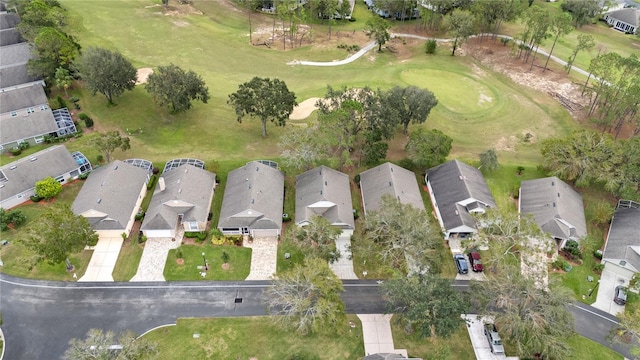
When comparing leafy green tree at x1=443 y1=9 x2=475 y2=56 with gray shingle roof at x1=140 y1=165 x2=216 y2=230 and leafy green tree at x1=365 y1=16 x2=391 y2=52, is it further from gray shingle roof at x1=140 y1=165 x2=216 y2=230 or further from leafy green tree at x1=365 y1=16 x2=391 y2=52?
gray shingle roof at x1=140 y1=165 x2=216 y2=230

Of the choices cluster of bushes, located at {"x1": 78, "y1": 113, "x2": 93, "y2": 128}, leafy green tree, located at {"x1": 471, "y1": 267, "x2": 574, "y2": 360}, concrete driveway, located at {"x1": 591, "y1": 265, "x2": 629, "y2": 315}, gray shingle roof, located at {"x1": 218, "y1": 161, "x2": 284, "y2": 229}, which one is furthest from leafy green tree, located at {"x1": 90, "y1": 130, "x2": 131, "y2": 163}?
concrete driveway, located at {"x1": 591, "y1": 265, "x2": 629, "y2": 315}

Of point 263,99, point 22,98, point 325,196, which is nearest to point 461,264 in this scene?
point 325,196

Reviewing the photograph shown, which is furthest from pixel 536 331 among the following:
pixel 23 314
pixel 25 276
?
pixel 25 276

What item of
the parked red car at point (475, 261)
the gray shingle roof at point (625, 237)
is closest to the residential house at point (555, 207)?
the gray shingle roof at point (625, 237)

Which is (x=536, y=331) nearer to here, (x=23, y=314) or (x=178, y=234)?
(x=178, y=234)

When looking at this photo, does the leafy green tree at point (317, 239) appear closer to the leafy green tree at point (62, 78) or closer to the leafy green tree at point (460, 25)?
the leafy green tree at point (62, 78)
